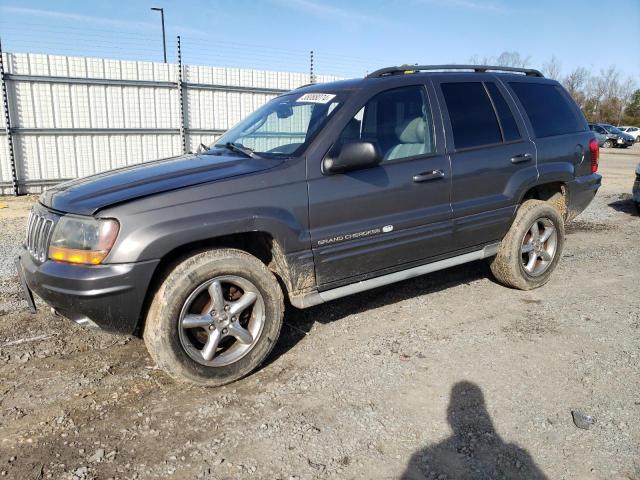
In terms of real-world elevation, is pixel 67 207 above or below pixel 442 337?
above

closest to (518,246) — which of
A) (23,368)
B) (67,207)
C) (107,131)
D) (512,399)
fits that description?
(512,399)

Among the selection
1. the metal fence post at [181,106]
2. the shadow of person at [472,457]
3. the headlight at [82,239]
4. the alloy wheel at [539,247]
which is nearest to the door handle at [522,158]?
the alloy wheel at [539,247]

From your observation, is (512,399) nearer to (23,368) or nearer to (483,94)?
(483,94)

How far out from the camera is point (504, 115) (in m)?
4.38

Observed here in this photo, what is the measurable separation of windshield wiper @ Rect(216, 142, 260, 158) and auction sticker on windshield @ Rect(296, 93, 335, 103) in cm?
62

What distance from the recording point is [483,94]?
4.32m

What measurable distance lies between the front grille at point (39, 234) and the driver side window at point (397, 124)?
199 cm

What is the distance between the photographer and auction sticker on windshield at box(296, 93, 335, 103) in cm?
373

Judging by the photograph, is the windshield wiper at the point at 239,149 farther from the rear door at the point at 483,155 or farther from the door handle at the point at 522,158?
the door handle at the point at 522,158

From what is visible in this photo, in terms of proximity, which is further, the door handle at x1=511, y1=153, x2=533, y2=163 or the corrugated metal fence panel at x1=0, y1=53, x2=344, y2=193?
the corrugated metal fence panel at x1=0, y1=53, x2=344, y2=193

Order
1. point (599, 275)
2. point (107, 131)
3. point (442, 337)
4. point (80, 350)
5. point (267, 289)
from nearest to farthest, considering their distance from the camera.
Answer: point (267, 289) → point (80, 350) → point (442, 337) → point (599, 275) → point (107, 131)

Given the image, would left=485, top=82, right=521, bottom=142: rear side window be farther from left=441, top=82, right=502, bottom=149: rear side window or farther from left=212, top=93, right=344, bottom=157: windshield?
left=212, top=93, right=344, bottom=157: windshield

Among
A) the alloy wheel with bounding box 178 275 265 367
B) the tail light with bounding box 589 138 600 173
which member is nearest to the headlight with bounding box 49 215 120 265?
the alloy wheel with bounding box 178 275 265 367

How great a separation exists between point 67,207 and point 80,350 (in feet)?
3.83
